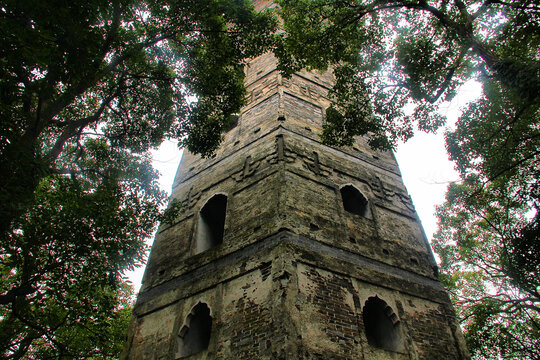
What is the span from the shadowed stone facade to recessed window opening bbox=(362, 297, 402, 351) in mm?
18

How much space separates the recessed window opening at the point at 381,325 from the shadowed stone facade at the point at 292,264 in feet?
0.06

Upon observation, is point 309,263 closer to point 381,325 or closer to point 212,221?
point 381,325

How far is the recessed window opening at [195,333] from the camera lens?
19.9 feet

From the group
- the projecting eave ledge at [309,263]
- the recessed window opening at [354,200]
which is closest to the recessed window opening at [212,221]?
the projecting eave ledge at [309,263]

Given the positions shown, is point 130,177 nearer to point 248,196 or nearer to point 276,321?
point 248,196

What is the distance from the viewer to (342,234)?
689 cm

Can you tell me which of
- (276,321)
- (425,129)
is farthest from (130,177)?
(425,129)

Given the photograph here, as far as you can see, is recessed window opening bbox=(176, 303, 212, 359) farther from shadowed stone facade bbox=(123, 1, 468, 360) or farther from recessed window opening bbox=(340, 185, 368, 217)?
recessed window opening bbox=(340, 185, 368, 217)

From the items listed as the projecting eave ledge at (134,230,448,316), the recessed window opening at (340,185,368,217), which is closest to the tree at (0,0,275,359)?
the projecting eave ledge at (134,230,448,316)

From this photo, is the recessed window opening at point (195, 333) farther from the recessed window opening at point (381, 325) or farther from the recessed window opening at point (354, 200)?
the recessed window opening at point (354, 200)

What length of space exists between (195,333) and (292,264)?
230 centimetres

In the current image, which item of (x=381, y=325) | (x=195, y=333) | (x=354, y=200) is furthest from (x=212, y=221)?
(x=381, y=325)

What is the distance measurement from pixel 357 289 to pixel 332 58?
489cm

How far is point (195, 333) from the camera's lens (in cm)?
630
